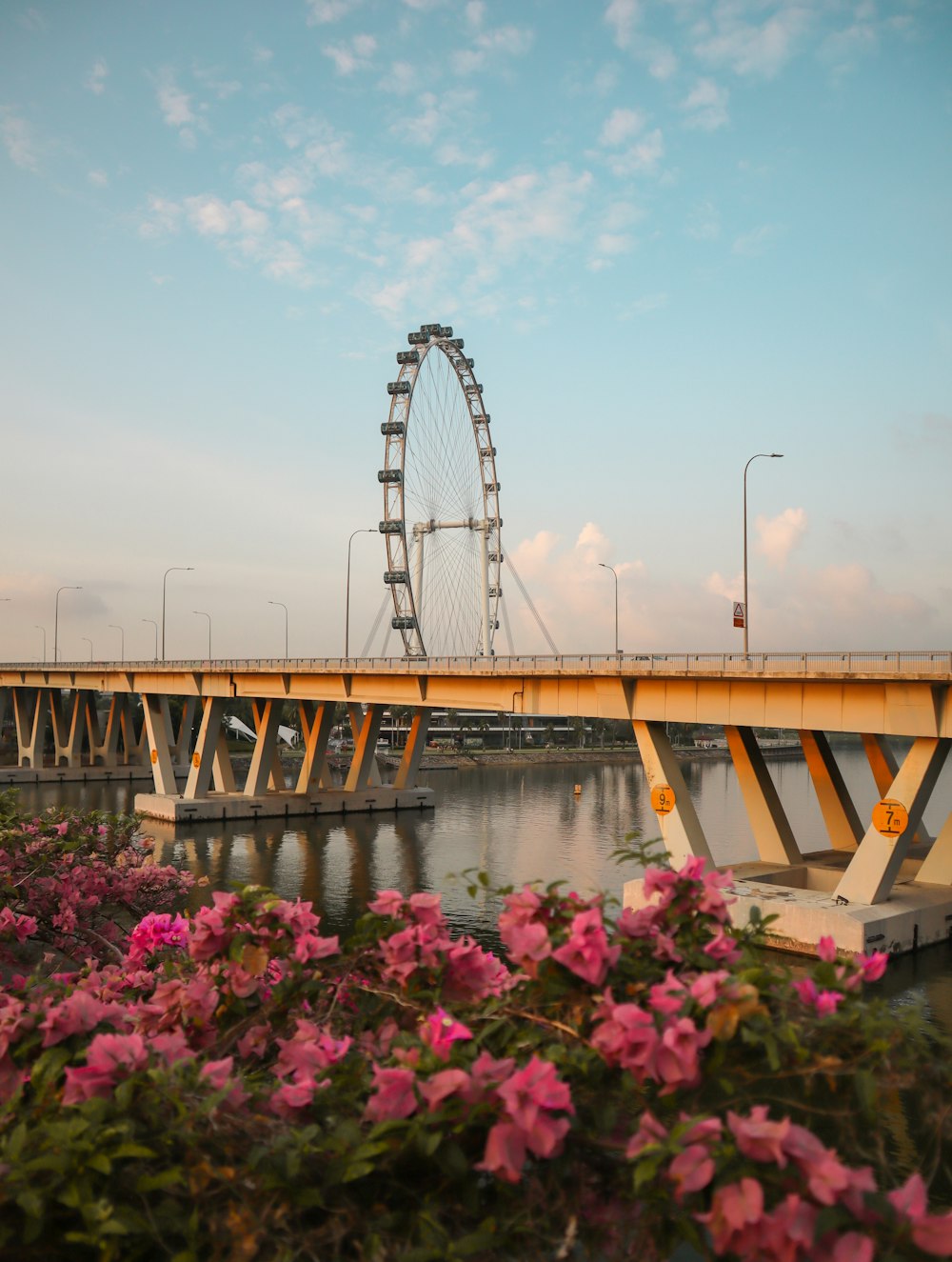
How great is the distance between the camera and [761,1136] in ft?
11.8

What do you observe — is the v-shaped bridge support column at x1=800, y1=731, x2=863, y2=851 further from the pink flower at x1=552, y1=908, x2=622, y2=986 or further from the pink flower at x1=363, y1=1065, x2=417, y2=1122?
the pink flower at x1=363, y1=1065, x2=417, y2=1122

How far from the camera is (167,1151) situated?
431 cm

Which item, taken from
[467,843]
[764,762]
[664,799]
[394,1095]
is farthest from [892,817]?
[467,843]

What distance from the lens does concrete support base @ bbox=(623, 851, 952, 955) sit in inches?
1013

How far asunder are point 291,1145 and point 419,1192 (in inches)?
22.0

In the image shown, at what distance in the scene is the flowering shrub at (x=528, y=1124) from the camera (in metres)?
3.69

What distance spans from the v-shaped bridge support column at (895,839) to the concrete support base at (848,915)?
44 cm

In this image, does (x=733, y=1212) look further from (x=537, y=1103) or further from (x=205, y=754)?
(x=205, y=754)

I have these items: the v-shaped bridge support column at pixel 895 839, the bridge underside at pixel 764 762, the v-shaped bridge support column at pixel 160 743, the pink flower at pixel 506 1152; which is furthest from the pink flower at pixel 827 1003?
the v-shaped bridge support column at pixel 160 743

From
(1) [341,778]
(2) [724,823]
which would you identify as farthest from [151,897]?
(1) [341,778]

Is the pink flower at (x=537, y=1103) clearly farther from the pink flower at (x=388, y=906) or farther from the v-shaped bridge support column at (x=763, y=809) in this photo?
the v-shaped bridge support column at (x=763, y=809)

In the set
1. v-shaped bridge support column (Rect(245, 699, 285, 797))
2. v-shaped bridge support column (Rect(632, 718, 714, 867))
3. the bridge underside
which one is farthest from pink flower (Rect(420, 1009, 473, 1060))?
v-shaped bridge support column (Rect(245, 699, 285, 797))

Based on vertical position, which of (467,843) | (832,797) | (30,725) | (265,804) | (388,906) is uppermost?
(388,906)

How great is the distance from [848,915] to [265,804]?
38067 millimetres
